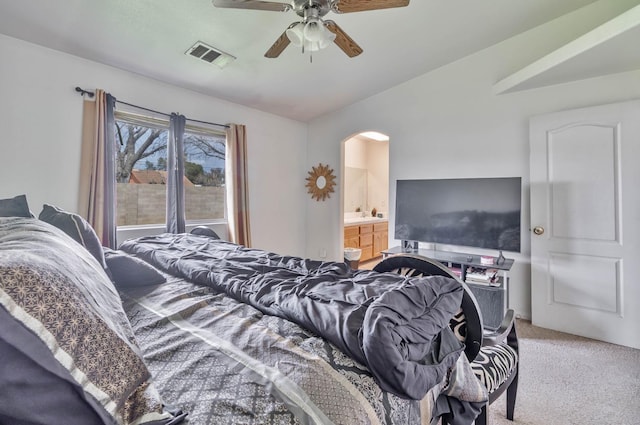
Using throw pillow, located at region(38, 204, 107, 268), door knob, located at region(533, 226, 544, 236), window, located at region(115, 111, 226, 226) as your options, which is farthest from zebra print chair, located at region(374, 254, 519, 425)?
window, located at region(115, 111, 226, 226)

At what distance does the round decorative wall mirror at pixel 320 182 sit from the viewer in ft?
15.6

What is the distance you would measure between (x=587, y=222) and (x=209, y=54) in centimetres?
394

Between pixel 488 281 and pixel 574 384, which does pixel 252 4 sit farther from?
pixel 574 384

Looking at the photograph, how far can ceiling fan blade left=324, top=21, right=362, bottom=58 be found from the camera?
79.5 inches

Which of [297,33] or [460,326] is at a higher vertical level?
[297,33]

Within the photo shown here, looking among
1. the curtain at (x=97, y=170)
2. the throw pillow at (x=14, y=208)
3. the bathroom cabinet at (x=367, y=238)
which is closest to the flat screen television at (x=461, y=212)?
the bathroom cabinet at (x=367, y=238)

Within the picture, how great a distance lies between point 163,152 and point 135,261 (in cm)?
239

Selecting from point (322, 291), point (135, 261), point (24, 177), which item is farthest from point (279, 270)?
point (24, 177)

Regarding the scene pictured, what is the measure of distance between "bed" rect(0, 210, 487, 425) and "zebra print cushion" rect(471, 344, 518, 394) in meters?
0.22

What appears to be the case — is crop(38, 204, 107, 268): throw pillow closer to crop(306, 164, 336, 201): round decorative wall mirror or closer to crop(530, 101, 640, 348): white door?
crop(306, 164, 336, 201): round decorative wall mirror

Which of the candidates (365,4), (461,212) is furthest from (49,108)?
(461,212)

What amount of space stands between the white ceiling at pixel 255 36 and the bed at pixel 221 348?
2.08 meters

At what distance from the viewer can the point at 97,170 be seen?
2.79 metres

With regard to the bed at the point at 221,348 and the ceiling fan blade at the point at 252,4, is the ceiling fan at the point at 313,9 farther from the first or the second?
the bed at the point at 221,348
